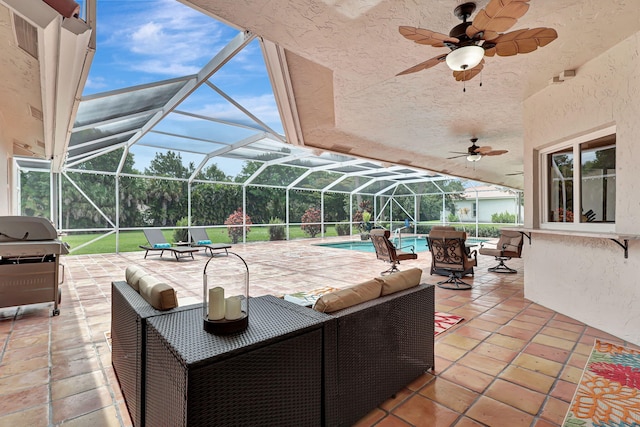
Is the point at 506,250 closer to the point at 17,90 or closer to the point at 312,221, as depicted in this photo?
the point at 17,90

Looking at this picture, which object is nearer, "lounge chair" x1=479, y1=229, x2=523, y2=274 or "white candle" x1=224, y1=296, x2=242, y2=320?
"white candle" x1=224, y1=296, x2=242, y2=320

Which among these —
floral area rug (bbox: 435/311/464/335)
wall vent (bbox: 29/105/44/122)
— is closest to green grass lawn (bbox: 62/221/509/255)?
wall vent (bbox: 29/105/44/122)

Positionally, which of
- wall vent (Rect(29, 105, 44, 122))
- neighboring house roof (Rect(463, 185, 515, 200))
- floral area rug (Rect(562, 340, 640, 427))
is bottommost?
floral area rug (Rect(562, 340, 640, 427))

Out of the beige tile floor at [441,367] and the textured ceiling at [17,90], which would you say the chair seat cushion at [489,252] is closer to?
the beige tile floor at [441,367]

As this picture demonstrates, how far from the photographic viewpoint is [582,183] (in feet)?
12.5

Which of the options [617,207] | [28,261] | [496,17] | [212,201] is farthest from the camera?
[212,201]

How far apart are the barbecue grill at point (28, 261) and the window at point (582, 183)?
610 centimetres

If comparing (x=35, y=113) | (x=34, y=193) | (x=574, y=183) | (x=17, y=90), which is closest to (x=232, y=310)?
(x=17, y=90)

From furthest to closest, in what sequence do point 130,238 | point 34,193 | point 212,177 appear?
point 212,177 < point 130,238 < point 34,193

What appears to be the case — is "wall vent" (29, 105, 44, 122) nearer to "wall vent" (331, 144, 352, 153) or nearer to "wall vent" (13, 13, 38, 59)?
"wall vent" (13, 13, 38, 59)

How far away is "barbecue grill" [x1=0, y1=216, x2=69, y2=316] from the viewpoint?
3.41 m

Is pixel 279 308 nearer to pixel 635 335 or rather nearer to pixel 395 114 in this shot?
pixel 635 335

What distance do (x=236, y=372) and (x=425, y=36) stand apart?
98.4 inches

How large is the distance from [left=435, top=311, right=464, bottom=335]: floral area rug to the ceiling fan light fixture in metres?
2.50
